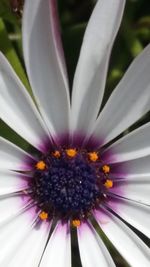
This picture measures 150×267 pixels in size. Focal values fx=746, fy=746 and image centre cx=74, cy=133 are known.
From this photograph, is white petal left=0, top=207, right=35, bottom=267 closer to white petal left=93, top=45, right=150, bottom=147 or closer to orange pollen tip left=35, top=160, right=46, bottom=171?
orange pollen tip left=35, top=160, right=46, bottom=171

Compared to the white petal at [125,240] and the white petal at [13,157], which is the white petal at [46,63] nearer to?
the white petal at [13,157]

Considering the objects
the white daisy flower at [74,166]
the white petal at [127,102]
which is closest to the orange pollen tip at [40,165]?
the white daisy flower at [74,166]

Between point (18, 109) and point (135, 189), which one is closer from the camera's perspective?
point (18, 109)

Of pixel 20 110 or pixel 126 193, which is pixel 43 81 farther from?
pixel 126 193

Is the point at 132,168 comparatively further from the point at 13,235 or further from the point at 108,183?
the point at 13,235

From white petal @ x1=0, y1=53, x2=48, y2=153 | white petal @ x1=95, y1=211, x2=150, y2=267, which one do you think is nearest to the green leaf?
white petal @ x1=0, y1=53, x2=48, y2=153

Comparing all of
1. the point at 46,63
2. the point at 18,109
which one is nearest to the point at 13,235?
the point at 18,109

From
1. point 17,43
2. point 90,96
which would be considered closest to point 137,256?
point 90,96
